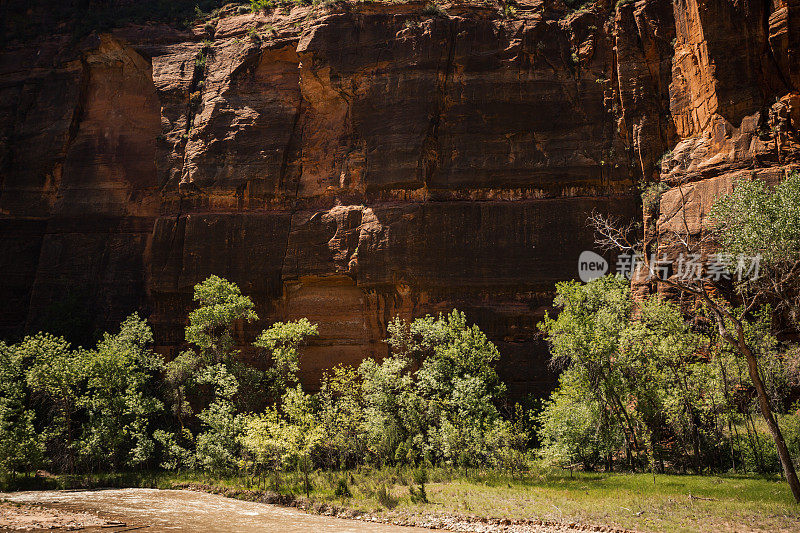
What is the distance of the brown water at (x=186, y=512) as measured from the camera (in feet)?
63.2

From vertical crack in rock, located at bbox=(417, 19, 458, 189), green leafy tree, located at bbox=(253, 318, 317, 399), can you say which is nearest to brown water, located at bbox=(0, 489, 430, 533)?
green leafy tree, located at bbox=(253, 318, 317, 399)

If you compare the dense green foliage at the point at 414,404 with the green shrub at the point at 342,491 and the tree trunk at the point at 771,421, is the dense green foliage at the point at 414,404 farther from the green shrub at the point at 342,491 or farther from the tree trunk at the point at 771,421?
the tree trunk at the point at 771,421

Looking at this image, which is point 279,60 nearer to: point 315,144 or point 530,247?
point 315,144

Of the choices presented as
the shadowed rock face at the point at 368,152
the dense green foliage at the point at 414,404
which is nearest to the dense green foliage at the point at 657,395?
the dense green foliage at the point at 414,404

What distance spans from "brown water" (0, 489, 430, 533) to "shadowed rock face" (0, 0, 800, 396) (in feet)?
40.2

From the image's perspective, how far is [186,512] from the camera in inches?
865

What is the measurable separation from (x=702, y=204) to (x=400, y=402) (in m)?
18.3

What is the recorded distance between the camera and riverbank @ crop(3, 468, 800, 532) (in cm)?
1689

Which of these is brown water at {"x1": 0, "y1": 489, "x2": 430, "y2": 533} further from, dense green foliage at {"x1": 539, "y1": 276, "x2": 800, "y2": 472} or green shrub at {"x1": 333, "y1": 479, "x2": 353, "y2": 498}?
dense green foliage at {"x1": 539, "y1": 276, "x2": 800, "y2": 472}

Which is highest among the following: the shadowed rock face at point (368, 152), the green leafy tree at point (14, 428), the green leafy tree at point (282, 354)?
the shadowed rock face at point (368, 152)

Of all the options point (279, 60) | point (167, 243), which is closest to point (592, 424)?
point (167, 243)

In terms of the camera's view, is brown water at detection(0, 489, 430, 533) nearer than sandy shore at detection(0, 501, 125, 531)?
No

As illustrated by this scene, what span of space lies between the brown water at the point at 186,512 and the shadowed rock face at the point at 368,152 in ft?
40.2

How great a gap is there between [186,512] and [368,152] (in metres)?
23.2
